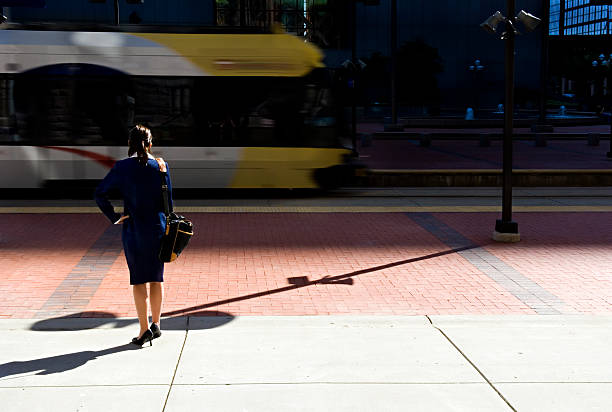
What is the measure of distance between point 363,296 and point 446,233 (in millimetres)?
4158

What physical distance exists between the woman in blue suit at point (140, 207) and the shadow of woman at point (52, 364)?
39 cm

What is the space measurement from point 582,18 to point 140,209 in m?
105

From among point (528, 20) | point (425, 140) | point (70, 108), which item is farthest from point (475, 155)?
point (528, 20)

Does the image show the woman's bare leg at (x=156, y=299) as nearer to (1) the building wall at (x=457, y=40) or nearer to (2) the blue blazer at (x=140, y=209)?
(2) the blue blazer at (x=140, y=209)

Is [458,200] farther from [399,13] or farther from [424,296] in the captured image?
[399,13]

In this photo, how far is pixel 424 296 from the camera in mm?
7910

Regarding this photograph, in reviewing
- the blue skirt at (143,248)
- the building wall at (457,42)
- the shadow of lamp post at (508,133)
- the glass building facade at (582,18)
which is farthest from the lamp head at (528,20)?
the glass building facade at (582,18)

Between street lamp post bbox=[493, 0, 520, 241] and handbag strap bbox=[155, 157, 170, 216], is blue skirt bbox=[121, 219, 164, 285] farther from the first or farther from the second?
street lamp post bbox=[493, 0, 520, 241]

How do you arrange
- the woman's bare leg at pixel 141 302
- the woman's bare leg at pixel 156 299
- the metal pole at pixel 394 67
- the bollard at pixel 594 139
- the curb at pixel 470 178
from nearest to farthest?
the woman's bare leg at pixel 141 302
the woman's bare leg at pixel 156 299
the curb at pixel 470 178
the bollard at pixel 594 139
the metal pole at pixel 394 67

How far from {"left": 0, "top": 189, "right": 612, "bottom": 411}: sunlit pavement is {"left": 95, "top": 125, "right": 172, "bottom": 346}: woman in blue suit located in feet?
1.91

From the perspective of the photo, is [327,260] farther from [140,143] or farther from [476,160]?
[476,160]

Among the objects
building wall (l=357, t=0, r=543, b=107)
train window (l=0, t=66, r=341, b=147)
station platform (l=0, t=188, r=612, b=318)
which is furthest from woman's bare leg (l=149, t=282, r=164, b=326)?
building wall (l=357, t=0, r=543, b=107)

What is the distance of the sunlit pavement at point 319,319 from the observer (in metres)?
5.13

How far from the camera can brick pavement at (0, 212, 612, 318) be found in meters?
7.56
